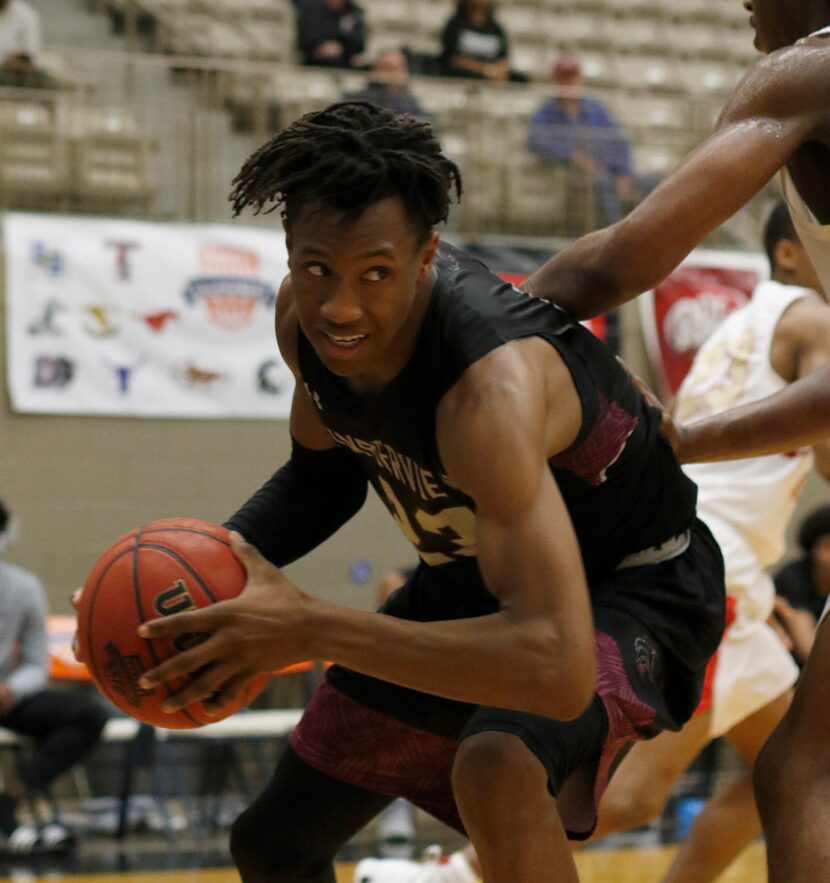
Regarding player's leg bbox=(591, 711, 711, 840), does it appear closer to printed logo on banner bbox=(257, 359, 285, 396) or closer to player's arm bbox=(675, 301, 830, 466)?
player's arm bbox=(675, 301, 830, 466)

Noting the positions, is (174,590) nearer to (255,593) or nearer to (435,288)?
(255,593)

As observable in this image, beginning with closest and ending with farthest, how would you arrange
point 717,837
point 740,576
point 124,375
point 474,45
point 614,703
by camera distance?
point 614,703 < point 717,837 < point 740,576 < point 124,375 < point 474,45

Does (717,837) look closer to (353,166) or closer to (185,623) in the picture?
(185,623)

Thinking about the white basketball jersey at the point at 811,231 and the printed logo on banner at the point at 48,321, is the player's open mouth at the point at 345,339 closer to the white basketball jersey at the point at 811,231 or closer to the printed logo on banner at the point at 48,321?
the white basketball jersey at the point at 811,231

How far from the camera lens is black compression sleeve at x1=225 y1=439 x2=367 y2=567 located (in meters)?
3.15

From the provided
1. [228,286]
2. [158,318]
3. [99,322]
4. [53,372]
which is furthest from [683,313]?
[53,372]

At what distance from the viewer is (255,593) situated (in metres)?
2.35

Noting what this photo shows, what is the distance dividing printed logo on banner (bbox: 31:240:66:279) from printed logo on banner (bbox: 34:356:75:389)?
0.46 m

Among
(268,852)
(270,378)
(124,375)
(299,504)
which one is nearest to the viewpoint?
(268,852)

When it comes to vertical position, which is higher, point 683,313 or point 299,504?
point 683,313

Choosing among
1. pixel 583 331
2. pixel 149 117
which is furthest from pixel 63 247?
pixel 583 331

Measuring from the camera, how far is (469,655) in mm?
2248

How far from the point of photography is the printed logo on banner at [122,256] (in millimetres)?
8273

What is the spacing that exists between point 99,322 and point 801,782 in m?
6.23
